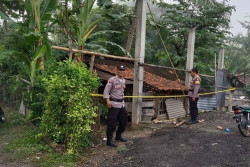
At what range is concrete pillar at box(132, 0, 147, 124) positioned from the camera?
23.1 feet

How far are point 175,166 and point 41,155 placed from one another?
240cm

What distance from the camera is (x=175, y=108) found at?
865 centimetres

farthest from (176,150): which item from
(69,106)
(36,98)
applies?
(36,98)

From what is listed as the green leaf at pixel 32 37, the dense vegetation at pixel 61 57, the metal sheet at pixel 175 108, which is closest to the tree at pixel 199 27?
the dense vegetation at pixel 61 57

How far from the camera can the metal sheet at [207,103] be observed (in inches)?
390

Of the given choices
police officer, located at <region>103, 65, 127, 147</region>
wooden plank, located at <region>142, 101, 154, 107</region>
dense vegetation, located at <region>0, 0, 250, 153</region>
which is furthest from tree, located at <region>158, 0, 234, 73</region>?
police officer, located at <region>103, 65, 127, 147</region>

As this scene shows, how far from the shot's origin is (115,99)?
5.43 m

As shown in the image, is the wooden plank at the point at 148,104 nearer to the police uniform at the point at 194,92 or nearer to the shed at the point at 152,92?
the shed at the point at 152,92

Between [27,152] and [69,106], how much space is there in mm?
1165

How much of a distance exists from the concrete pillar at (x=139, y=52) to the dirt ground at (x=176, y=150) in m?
0.49

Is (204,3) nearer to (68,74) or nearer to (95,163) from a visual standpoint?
(68,74)

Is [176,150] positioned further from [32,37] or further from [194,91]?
[32,37]

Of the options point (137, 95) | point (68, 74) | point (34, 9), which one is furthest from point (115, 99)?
point (34, 9)

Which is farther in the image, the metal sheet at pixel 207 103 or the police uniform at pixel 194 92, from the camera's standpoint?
the metal sheet at pixel 207 103
